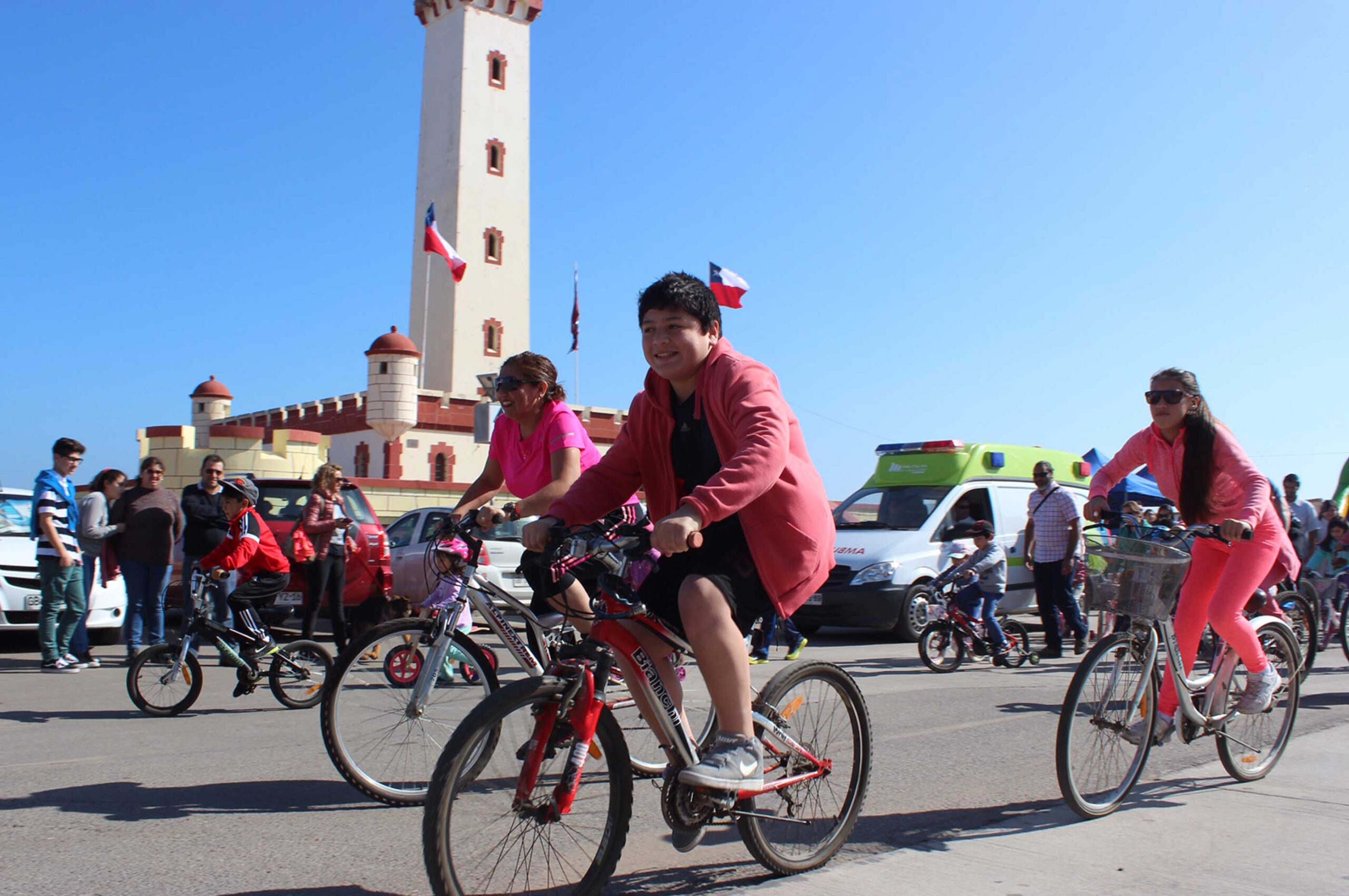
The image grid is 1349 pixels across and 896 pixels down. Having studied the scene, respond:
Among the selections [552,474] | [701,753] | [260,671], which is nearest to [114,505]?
[260,671]

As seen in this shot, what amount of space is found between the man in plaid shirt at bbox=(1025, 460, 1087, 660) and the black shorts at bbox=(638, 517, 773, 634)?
8.45m

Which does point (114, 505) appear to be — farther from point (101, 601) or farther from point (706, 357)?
point (706, 357)

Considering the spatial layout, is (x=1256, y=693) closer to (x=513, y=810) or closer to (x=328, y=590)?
(x=513, y=810)

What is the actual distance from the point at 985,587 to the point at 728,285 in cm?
1595

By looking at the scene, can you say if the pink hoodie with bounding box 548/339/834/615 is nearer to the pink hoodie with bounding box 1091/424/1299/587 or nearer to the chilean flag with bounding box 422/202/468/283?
the pink hoodie with bounding box 1091/424/1299/587

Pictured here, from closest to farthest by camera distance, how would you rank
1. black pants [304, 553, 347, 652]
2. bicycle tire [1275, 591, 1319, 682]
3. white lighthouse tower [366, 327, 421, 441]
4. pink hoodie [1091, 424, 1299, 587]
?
pink hoodie [1091, 424, 1299, 587] < bicycle tire [1275, 591, 1319, 682] < black pants [304, 553, 347, 652] < white lighthouse tower [366, 327, 421, 441]

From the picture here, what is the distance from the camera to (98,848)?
4.02 m

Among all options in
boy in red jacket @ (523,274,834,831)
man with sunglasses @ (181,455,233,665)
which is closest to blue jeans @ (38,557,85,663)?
man with sunglasses @ (181,455,233,665)

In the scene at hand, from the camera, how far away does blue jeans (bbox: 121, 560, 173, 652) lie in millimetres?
9914

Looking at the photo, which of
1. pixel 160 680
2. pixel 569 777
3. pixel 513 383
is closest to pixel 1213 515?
pixel 513 383

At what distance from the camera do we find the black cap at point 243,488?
7930mm

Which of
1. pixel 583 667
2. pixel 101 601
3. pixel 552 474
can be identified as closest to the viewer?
pixel 583 667

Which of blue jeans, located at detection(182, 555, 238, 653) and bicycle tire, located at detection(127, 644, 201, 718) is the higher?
blue jeans, located at detection(182, 555, 238, 653)

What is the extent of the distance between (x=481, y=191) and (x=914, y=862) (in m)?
44.2
